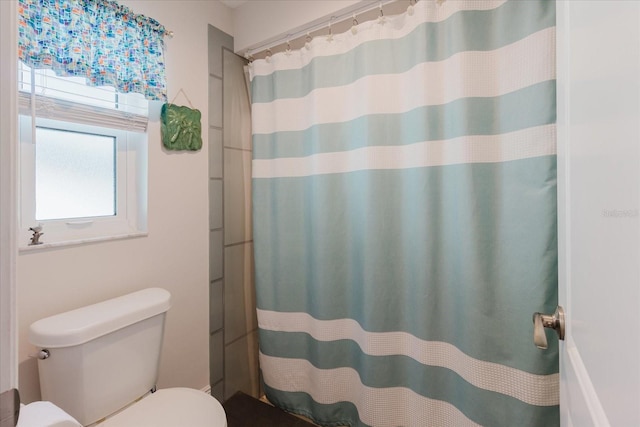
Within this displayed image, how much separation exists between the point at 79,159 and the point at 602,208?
1.59 meters

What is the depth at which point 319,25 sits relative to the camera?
1.44 metres

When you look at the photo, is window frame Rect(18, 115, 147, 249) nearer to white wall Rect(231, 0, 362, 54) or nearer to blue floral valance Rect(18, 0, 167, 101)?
blue floral valance Rect(18, 0, 167, 101)

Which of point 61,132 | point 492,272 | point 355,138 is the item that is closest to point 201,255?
point 61,132

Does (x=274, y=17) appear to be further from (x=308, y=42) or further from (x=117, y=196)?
(x=117, y=196)

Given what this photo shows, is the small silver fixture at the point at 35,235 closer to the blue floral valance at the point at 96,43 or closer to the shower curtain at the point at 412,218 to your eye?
the blue floral valance at the point at 96,43

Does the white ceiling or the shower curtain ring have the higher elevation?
the white ceiling

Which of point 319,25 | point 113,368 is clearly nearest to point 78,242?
point 113,368

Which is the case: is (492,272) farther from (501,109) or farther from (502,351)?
(501,109)

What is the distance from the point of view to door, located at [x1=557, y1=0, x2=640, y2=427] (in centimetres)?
30

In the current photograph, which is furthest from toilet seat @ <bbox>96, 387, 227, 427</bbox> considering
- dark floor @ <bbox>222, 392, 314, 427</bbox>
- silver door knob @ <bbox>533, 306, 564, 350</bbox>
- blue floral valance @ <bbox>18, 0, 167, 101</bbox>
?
blue floral valance @ <bbox>18, 0, 167, 101</bbox>

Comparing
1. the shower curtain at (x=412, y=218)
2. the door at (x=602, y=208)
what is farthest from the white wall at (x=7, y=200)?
the shower curtain at (x=412, y=218)

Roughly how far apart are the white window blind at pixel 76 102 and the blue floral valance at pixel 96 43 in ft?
0.29

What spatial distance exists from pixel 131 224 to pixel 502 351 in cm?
161

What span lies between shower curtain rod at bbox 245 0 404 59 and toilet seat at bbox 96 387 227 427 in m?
1.71
